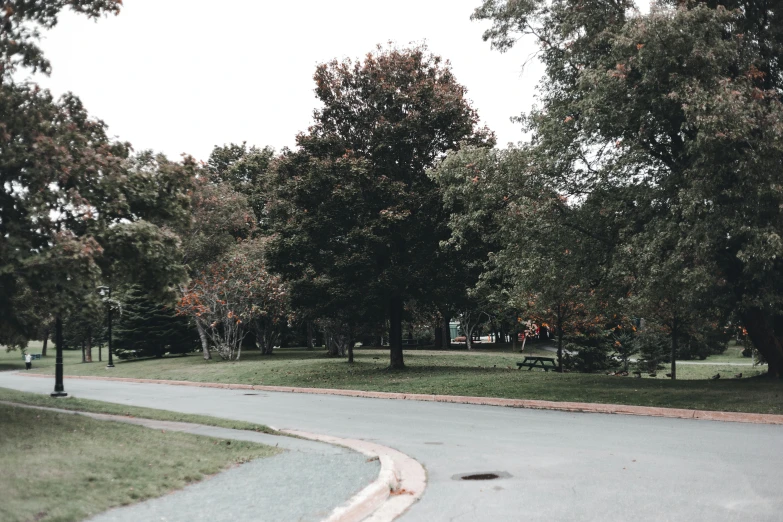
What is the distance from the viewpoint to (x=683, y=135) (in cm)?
1658

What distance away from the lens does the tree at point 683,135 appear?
1358 centimetres

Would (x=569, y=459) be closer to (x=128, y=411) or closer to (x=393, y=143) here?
(x=128, y=411)

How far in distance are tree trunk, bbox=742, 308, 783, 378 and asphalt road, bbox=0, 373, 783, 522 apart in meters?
5.83

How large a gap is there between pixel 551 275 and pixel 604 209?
2188 mm

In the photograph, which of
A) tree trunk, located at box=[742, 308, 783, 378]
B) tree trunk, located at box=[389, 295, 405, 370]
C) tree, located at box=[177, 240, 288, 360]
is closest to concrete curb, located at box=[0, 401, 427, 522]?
tree trunk, located at box=[742, 308, 783, 378]

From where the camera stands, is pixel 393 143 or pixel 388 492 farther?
pixel 393 143

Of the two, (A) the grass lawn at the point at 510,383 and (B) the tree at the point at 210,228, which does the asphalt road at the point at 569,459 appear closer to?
(A) the grass lawn at the point at 510,383

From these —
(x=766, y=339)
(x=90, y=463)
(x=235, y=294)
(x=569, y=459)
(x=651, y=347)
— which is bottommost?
(x=569, y=459)

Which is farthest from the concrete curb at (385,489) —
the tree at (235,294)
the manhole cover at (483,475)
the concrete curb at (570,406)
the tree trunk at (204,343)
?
the tree trunk at (204,343)

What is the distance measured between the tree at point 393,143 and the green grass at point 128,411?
34.1 feet

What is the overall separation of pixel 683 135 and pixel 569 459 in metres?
10.7

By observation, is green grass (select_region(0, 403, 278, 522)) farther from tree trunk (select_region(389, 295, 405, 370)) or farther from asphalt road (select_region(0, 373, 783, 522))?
tree trunk (select_region(389, 295, 405, 370))

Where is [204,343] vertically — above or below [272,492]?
above

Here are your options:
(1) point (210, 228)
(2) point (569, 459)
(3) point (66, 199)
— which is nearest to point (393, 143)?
(3) point (66, 199)
